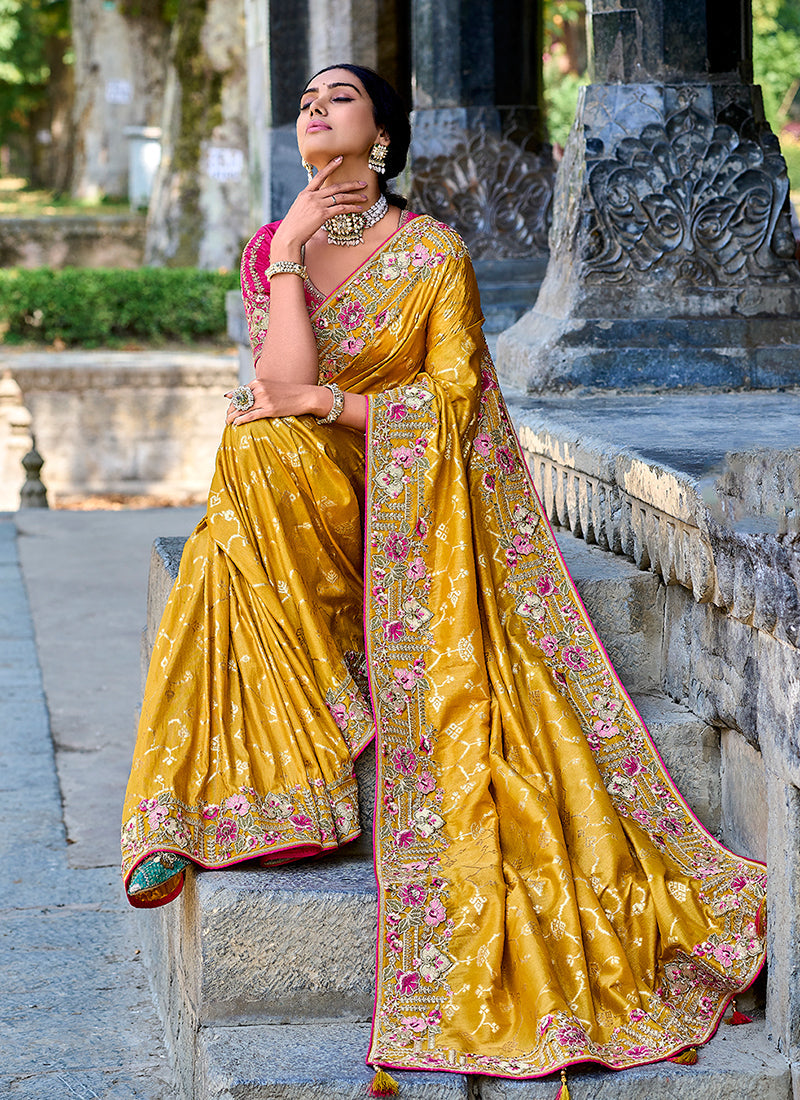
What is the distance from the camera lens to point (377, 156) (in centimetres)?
261

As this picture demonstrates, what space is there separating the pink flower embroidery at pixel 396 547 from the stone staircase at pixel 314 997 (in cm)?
33

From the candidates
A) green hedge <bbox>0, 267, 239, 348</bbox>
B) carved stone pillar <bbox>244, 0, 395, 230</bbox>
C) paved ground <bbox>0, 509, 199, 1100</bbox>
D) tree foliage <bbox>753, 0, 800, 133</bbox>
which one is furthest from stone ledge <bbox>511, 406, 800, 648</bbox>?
tree foliage <bbox>753, 0, 800, 133</bbox>

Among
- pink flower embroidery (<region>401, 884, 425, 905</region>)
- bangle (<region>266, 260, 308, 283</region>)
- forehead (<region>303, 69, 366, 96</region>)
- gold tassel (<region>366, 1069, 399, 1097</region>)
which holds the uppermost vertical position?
forehead (<region>303, 69, 366, 96</region>)

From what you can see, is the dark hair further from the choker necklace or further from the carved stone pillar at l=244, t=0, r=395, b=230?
the carved stone pillar at l=244, t=0, r=395, b=230

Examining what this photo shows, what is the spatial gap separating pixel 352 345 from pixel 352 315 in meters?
0.05

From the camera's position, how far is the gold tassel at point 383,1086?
1967 millimetres

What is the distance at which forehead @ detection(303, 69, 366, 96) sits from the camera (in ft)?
8.38

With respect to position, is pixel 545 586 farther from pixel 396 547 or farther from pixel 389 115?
pixel 389 115

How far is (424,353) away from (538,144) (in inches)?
140

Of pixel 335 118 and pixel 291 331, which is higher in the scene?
pixel 335 118

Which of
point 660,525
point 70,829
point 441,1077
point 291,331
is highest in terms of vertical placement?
point 291,331

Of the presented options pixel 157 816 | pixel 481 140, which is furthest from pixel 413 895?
pixel 481 140

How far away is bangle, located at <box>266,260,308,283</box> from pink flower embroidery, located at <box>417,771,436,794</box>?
35.3 inches

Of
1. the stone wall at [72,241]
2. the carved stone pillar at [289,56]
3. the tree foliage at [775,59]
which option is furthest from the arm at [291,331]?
the tree foliage at [775,59]
